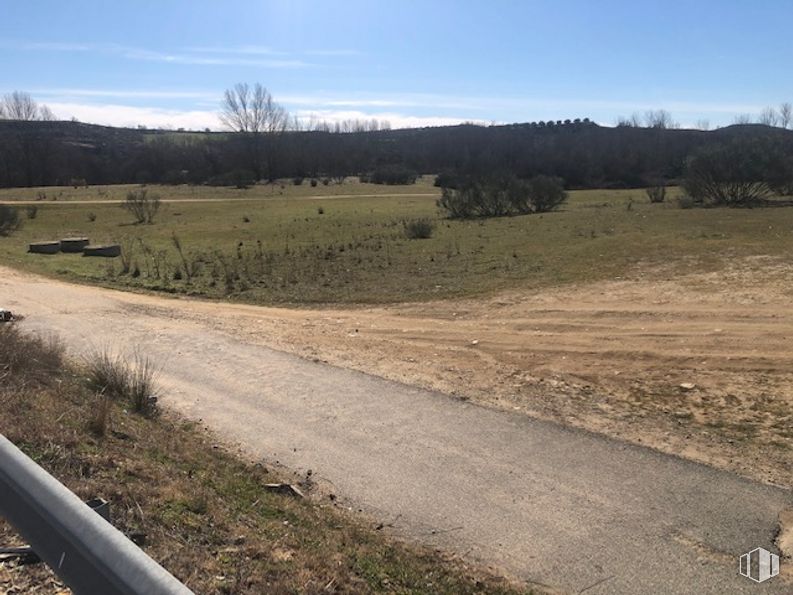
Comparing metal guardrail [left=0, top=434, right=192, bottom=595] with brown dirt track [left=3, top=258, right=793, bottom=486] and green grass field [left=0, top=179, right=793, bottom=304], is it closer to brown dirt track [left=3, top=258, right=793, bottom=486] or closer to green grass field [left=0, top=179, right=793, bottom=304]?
brown dirt track [left=3, top=258, right=793, bottom=486]

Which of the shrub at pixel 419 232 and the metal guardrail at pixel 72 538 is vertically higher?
the metal guardrail at pixel 72 538

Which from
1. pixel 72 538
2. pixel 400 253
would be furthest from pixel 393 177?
A: pixel 72 538

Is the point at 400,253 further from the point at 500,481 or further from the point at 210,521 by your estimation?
the point at 210,521

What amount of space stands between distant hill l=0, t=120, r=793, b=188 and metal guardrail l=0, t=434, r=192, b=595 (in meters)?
79.8

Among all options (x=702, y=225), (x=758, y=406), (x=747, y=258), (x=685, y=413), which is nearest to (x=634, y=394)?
(x=685, y=413)

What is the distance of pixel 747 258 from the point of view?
645 inches

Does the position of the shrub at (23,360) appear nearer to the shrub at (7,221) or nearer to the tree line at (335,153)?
the shrub at (7,221)

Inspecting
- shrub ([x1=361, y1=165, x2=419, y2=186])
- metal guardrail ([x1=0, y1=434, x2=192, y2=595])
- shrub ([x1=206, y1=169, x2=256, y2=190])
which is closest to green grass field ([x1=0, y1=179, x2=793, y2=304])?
metal guardrail ([x1=0, y1=434, x2=192, y2=595])

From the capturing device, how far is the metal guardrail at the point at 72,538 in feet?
6.26

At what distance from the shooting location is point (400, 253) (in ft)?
70.4

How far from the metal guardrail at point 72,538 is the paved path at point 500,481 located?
308 centimetres

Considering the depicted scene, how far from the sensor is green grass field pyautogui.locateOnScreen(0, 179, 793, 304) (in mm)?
16047

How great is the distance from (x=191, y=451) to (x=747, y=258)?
14583 millimetres

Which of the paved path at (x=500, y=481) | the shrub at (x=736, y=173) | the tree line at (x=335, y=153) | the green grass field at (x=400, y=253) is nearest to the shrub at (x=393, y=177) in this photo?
the tree line at (x=335, y=153)
